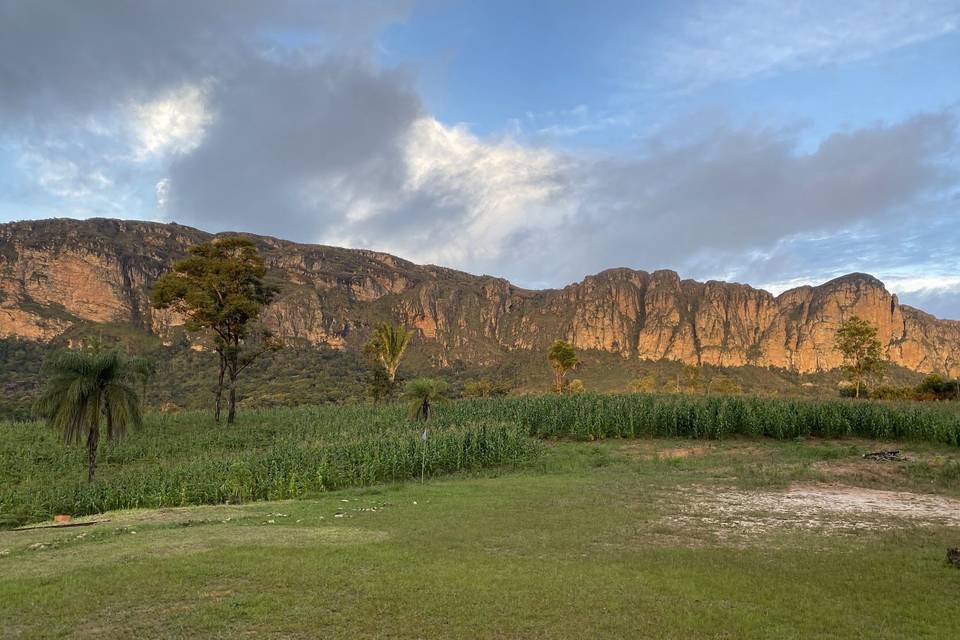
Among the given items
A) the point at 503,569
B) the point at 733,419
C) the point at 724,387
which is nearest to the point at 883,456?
the point at 733,419

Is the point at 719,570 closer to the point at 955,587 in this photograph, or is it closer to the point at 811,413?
the point at 955,587

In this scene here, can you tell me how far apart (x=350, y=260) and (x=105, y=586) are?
192 meters

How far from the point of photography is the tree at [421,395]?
3069cm

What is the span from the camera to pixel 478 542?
986 cm

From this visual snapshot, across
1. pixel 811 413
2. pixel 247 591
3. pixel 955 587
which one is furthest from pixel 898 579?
pixel 811 413

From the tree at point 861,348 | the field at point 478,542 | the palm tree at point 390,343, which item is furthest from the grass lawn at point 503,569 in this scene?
the tree at point 861,348

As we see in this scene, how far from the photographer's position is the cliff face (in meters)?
129

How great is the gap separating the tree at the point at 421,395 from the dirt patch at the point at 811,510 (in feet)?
56.6

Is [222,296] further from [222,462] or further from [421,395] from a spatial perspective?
[222,462]

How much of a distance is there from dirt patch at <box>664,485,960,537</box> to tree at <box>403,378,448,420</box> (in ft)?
56.6

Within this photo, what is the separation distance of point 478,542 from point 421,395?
21.4 m

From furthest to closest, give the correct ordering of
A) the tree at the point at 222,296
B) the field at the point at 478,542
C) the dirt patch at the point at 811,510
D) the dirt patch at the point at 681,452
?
1. the tree at the point at 222,296
2. the dirt patch at the point at 681,452
3. the dirt patch at the point at 811,510
4. the field at the point at 478,542

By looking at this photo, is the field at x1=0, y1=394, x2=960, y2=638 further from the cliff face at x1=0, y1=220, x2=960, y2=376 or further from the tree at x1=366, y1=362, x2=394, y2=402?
the cliff face at x1=0, y1=220, x2=960, y2=376

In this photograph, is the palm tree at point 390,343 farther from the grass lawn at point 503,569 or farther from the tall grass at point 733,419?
the grass lawn at point 503,569
